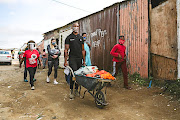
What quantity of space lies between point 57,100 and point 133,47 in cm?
387

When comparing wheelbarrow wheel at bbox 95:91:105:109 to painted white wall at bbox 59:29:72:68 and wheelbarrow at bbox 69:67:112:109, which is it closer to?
wheelbarrow at bbox 69:67:112:109

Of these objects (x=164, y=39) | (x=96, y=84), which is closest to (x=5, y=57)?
(x=96, y=84)

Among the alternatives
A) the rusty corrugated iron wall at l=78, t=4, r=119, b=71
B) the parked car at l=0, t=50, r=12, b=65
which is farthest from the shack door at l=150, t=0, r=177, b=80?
the parked car at l=0, t=50, r=12, b=65

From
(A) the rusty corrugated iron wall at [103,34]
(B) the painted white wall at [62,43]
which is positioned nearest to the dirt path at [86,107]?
(A) the rusty corrugated iron wall at [103,34]

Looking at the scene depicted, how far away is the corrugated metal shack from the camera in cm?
517

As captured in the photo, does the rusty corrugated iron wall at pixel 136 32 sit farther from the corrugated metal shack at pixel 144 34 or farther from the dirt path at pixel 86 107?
the dirt path at pixel 86 107

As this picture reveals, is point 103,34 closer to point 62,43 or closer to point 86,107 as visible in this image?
point 86,107

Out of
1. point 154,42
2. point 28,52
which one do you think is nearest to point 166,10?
point 154,42

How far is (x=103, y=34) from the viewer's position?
806cm

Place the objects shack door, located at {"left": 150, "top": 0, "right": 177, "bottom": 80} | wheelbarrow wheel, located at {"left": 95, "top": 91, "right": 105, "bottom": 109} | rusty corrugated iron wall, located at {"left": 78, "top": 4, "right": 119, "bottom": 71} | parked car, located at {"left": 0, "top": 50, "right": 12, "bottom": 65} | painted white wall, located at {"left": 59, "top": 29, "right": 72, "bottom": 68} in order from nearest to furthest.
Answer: wheelbarrow wheel, located at {"left": 95, "top": 91, "right": 105, "bottom": 109} < shack door, located at {"left": 150, "top": 0, "right": 177, "bottom": 80} < rusty corrugated iron wall, located at {"left": 78, "top": 4, "right": 119, "bottom": 71} < painted white wall, located at {"left": 59, "top": 29, "right": 72, "bottom": 68} < parked car, located at {"left": 0, "top": 50, "right": 12, "bottom": 65}

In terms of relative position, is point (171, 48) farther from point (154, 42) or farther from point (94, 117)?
point (94, 117)

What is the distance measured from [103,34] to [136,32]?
218 cm

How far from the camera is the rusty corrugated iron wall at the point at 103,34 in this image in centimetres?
747

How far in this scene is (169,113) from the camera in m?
3.43
